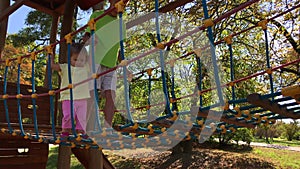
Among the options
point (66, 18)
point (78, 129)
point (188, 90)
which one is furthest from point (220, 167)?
point (78, 129)

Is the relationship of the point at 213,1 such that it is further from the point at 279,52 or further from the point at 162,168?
the point at 162,168

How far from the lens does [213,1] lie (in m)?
5.37

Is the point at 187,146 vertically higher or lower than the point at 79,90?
lower

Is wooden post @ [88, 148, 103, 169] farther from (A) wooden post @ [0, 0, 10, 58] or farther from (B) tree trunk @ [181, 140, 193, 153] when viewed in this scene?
(B) tree trunk @ [181, 140, 193, 153]

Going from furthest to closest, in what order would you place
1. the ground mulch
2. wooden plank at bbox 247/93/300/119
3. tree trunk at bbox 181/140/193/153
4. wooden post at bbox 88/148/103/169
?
tree trunk at bbox 181/140/193/153
the ground mulch
wooden post at bbox 88/148/103/169
wooden plank at bbox 247/93/300/119

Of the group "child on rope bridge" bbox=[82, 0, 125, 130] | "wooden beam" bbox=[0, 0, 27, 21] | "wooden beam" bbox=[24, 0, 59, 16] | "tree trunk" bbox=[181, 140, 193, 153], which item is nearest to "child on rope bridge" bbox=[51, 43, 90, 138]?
"child on rope bridge" bbox=[82, 0, 125, 130]

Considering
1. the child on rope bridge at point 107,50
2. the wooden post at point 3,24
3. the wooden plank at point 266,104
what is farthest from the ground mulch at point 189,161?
the wooden plank at point 266,104

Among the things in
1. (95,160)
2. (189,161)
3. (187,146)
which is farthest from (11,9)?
(187,146)

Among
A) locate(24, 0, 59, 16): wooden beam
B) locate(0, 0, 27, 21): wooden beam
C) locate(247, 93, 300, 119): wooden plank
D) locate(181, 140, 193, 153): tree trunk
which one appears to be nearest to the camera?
locate(247, 93, 300, 119): wooden plank

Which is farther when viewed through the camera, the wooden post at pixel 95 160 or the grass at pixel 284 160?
the grass at pixel 284 160

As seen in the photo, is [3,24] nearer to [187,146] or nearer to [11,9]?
[11,9]

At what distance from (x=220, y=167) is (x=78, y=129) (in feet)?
14.0

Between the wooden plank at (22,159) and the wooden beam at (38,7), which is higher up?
the wooden beam at (38,7)

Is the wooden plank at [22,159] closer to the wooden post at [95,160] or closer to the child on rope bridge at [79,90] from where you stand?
the wooden post at [95,160]
